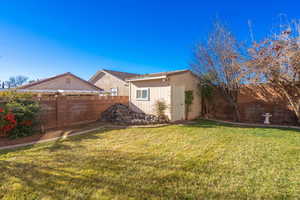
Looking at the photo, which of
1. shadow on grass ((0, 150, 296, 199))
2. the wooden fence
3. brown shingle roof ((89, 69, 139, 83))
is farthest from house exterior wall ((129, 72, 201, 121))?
brown shingle roof ((89, 69, 139, 83))

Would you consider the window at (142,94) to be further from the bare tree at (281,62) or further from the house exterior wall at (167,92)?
the bare tree at (281,62)

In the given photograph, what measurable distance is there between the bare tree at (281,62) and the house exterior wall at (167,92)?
367cm

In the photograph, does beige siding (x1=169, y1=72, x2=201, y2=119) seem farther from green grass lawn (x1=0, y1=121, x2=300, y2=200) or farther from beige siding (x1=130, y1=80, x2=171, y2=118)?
green grass lawn (x1=0, y1=121, x2=300, y2=200)

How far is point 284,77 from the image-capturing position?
7219 mm

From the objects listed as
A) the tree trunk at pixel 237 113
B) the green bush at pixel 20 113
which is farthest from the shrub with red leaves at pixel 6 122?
the tree trunk at pixel 237 113

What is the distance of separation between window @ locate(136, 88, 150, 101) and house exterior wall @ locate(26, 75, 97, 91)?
10014mm

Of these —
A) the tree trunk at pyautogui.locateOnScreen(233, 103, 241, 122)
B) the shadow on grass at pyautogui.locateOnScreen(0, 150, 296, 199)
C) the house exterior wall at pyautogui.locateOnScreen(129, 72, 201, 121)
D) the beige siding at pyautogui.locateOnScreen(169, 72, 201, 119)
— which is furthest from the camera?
the tree trunk at pyautogui.locateOnScreen(233, 103, 241, 122)

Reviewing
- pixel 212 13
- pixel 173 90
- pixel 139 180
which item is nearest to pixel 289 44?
pixel 212 13

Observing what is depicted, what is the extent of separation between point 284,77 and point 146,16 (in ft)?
33.3

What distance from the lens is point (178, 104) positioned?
8922 mm

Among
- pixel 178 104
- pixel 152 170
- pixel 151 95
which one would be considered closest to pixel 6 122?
pixel 152 170

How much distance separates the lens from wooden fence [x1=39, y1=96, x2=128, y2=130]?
7094 millimetres

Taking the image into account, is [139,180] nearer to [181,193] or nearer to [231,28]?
[181,193]

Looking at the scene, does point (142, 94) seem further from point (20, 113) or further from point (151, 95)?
point (20, 113)
